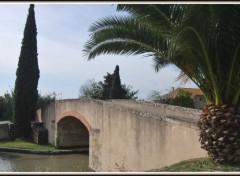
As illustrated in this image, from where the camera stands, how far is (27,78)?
2641 centimetres

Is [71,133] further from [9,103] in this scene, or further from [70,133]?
[9,103]

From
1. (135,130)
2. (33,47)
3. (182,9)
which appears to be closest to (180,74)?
(182,9)

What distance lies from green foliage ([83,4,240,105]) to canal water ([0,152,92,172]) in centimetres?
1023

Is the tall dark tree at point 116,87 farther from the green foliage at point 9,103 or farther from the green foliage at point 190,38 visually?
the green foliage at point 190,38

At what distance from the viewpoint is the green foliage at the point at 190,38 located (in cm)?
682

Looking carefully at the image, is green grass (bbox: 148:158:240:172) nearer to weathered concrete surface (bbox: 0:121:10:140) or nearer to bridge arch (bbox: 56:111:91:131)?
bridge arch (bbox: 56:111:91:131)

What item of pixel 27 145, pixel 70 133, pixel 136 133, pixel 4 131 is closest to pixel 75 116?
pixel 70 133

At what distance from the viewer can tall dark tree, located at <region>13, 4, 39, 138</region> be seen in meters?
26.2

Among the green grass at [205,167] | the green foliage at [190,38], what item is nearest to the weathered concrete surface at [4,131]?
the green foliage at [190,38]

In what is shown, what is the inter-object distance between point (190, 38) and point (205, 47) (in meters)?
A: 0.40

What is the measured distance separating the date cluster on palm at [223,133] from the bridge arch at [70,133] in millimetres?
17701

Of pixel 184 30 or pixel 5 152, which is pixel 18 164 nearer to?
pixel 5 152

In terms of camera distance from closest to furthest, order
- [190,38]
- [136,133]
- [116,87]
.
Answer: [190,38] < [136,133] < [116,87]

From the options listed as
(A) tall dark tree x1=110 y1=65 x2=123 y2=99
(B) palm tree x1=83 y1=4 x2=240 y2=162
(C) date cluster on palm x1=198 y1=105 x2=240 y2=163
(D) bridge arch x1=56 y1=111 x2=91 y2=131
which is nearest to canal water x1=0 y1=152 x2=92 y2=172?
(D) bridge arch x1=56 y1=111 x2=91 y2=131
